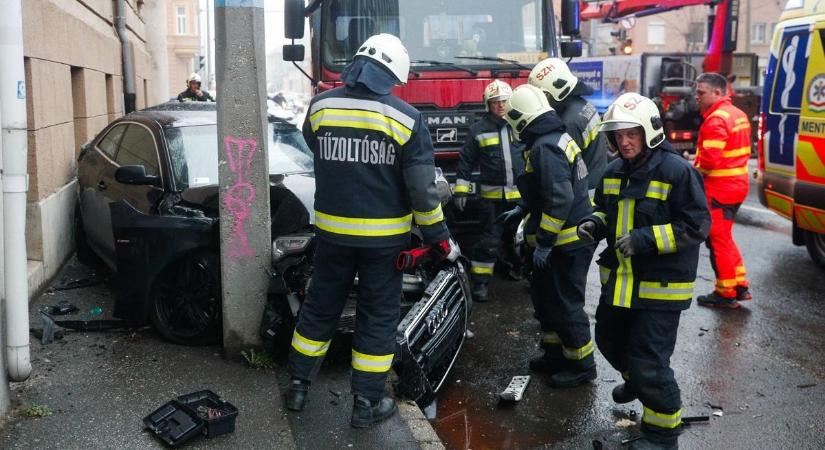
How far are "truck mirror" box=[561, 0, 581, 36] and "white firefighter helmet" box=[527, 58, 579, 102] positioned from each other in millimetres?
2632

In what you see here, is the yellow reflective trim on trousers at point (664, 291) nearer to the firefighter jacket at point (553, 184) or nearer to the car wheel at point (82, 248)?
the firefighter jacket at point (553, 184)

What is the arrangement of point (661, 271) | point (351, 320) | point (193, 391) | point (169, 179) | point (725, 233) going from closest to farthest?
point (661, 271) < point (193, 391) < point (351, 320) < point (169, 179) < point (725, 233)

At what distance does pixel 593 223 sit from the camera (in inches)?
174

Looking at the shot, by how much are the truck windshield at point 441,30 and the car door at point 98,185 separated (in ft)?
6.97

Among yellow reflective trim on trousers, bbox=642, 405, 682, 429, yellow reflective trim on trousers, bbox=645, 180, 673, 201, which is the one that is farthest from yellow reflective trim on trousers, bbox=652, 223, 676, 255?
yellow reflective trim on trousers, bbox=642, 405, 682, 429

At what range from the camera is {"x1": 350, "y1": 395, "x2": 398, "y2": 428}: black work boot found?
4.29 m

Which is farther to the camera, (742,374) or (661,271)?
(742,374)

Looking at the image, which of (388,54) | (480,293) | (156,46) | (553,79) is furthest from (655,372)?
(156,46)

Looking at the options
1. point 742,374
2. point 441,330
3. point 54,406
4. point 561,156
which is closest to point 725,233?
point 742,374

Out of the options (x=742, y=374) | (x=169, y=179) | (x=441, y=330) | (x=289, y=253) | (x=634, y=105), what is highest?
(x=634, y=105)

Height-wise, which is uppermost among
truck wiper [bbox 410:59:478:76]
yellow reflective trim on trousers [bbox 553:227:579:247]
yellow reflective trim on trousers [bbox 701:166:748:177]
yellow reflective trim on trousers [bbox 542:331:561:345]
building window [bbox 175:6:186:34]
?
building window [bbox 175:6:186:34]

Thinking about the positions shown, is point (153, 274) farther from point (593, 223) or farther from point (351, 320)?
point (593, 223)

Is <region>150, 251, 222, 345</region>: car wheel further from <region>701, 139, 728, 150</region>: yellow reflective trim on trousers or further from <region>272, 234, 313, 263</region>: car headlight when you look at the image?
<region>701, 139, 728, 150</region>: yellow reflective trim on trousers

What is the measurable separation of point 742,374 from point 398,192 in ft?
8.76
